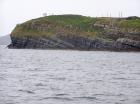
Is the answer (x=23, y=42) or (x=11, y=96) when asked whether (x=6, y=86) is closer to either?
(x=11, y=96)

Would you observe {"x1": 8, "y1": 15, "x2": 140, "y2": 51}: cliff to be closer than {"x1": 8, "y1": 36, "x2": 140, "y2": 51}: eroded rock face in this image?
No

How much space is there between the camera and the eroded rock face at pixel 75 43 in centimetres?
17062

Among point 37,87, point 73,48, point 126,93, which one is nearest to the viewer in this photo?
point 126,93

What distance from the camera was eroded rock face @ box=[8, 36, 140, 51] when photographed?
6718 inches

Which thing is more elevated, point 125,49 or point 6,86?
point 6,86

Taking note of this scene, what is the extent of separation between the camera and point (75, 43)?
603ft

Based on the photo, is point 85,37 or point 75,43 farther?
point 85,37

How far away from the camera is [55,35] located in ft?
621

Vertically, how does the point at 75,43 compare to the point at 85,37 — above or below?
below

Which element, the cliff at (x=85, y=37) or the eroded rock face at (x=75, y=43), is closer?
the eroded rock face at (x=75, y=43)

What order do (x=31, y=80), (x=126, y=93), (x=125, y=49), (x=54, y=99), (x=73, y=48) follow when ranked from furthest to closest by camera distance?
(x=73, y=48)
(x=125, y=49)
(x=31, y=80)
(x=126, y=93)
(x=54, y=99)

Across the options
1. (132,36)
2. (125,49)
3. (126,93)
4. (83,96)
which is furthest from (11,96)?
(132,36)

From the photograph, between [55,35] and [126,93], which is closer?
[126,93]

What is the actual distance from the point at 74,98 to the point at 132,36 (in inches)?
5801
